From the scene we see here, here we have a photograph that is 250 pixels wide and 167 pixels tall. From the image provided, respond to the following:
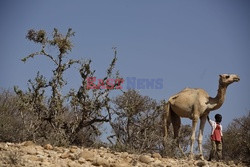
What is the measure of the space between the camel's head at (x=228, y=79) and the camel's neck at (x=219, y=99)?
124 mm

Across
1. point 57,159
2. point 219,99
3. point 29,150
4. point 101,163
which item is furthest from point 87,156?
point 219,99

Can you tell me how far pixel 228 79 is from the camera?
11.8m

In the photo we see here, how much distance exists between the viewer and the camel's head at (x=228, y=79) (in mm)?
11750

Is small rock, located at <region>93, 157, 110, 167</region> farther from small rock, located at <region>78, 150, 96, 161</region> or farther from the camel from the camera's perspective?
the camel

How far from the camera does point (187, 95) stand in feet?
39.6

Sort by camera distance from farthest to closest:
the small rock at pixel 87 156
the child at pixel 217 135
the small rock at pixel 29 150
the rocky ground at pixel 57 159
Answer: the child at pixel 217 135 < the small rock at pixel 29 150 < the small rock at pixel 87 156 < the rocky ground at pixel 57 159

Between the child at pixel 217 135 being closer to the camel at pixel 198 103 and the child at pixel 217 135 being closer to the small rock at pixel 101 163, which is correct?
the camel at pixel 198 103

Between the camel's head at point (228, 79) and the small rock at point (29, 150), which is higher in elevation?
the camel's head at point (228, 79)

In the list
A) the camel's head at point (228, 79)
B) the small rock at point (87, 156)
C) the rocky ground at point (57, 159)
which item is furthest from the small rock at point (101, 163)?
the camel's head at point (228, 79)

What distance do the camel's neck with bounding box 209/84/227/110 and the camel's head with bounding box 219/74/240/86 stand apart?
0.41ft

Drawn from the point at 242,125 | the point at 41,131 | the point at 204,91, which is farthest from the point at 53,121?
the point at 242,125

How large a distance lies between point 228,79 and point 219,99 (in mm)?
659

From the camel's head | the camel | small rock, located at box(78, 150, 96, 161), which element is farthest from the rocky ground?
the camel's head

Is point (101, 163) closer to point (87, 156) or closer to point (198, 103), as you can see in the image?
point (87, 156)
